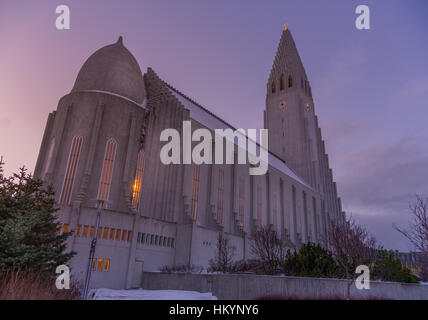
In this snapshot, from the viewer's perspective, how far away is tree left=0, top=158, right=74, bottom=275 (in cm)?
1331

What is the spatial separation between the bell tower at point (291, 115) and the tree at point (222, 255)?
1547 inches

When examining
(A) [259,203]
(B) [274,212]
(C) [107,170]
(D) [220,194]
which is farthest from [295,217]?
(C) [107,170]

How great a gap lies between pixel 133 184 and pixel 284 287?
25742mm

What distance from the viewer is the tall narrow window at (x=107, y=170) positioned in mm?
35603

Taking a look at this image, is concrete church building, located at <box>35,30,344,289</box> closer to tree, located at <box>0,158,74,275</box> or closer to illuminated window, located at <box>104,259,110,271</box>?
illuminated window, located at <box>104,259,110,271</box>

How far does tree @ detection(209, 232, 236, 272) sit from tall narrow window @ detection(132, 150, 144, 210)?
11833 mm

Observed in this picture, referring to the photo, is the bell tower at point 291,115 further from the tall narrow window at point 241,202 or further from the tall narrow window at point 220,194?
the tall narrow window at point 220,194

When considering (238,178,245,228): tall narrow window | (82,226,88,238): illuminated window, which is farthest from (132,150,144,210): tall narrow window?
(238,178,245,228): tall narrow window

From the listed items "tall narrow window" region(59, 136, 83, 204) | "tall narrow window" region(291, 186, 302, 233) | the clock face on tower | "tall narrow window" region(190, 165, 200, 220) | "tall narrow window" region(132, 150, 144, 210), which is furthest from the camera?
the clock face on tower

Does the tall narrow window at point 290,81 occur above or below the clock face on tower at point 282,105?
above

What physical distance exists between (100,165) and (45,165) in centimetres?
790

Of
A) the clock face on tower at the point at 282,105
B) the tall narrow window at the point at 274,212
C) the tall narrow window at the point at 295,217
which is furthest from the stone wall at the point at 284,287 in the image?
the clock face on tower at the point at 282,105
